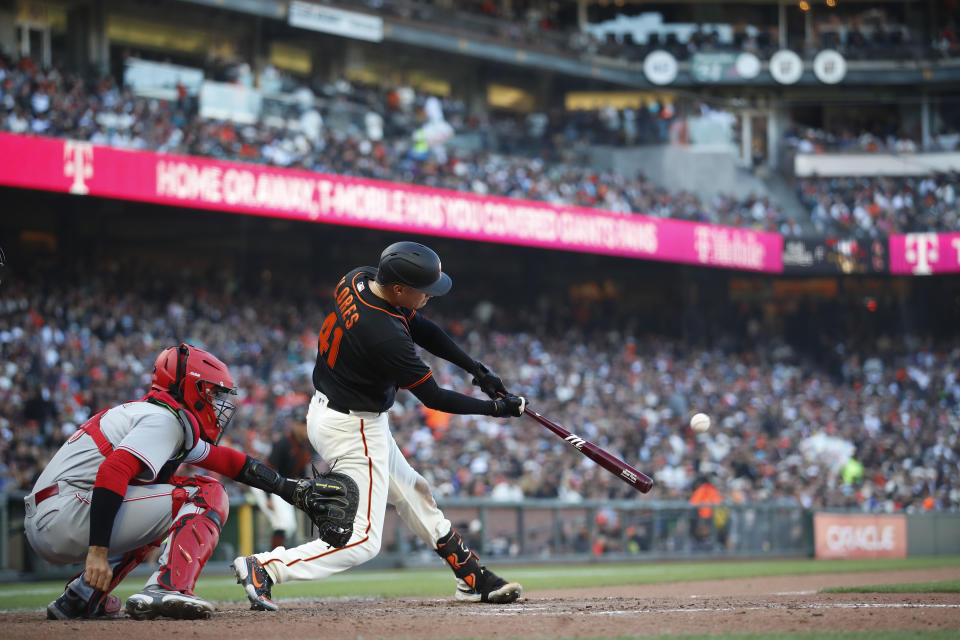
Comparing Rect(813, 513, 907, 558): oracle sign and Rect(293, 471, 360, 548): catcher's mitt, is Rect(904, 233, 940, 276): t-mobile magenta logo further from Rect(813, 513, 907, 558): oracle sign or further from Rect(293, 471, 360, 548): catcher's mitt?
Rect(293, 471, 360, 548): catcher's mitt

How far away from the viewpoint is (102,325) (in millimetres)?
17625

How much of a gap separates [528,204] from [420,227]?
2.91 metres

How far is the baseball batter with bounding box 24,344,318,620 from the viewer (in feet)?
16.6

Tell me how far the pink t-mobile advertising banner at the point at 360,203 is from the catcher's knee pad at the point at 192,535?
12.6 metres

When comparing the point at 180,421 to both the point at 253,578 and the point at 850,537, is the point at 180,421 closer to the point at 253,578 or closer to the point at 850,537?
the point at 253,578

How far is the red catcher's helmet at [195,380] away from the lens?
5227 mm

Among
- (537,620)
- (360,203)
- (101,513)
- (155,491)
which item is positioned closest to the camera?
(101,513)

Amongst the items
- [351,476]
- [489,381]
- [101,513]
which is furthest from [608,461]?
[101,513]

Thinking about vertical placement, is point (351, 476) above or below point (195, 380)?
below

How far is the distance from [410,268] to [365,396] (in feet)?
2.22

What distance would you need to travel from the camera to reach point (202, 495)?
5402 mm

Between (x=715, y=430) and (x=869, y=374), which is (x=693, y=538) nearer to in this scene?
(x=715, y=430)

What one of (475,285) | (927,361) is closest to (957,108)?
(927,361)

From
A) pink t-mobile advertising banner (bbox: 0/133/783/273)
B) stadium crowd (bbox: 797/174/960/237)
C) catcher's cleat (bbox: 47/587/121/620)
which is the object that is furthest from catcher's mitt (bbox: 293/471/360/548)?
stadium crowd (bbox: 797/174/960/237)
